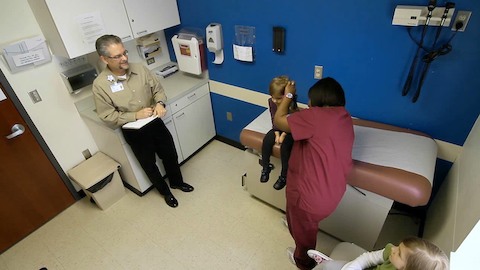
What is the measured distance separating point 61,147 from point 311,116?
223 centimetres

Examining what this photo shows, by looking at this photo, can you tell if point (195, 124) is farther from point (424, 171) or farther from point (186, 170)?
point (424, 171)

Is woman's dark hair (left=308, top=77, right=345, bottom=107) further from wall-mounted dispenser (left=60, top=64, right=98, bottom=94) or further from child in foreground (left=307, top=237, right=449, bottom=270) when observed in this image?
wall-mounted dispenser (left=60, top=64, right=98, bottom=94)

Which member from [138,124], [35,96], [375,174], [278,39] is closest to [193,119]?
[138,124]

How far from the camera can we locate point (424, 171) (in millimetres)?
1535

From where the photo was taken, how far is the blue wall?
1.58m

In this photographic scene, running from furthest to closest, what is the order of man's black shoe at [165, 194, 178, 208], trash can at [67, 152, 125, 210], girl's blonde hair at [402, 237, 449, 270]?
man's black shoe at [165, 194, 178, 208] < trash can at [67, 152, 125, 210] < girl's blonde hair at [402, 237, 449, 270]

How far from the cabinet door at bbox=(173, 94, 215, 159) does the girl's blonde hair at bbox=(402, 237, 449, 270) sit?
2.11m

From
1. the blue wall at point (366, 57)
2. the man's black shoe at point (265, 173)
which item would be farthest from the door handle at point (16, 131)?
the man's black shoe at point (265, 173)

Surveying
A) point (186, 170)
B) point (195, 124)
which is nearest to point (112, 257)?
point (186, 170)

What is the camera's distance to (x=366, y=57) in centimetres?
183

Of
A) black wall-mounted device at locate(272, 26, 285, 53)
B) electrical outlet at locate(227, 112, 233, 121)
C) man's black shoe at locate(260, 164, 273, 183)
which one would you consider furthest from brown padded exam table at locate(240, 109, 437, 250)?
electrical outlet at locate(227, 112, 233, 121)

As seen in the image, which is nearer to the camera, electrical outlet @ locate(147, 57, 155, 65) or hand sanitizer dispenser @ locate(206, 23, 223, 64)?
hand sanitizer dispenser @ locate(206, 23, 223, 64)

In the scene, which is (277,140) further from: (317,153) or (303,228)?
(303,228)

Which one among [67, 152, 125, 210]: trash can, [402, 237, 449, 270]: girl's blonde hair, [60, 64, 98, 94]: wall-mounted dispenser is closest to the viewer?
[402, 237, 449, 270]: girl's blonde hair
